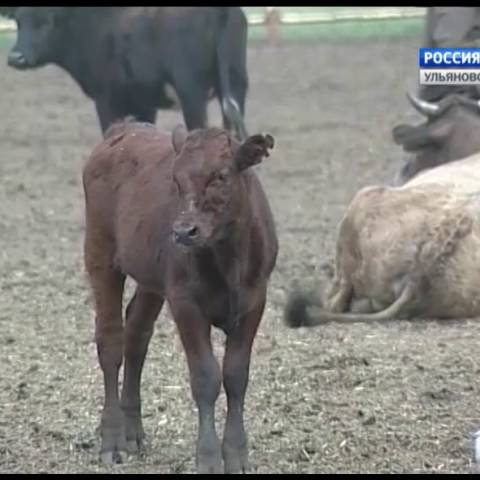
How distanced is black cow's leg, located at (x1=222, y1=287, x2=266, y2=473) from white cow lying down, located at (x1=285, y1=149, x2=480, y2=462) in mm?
2437

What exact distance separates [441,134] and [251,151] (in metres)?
5.33

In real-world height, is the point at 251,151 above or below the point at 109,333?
above

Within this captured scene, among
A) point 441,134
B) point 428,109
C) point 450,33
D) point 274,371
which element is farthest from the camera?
point 450,33

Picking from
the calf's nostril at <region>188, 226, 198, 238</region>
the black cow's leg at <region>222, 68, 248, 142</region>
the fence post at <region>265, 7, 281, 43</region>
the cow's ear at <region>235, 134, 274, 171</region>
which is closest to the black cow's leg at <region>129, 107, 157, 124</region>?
the black cow's leg at <region>222, 68, 248, 142</region>

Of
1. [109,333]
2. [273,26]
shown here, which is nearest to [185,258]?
[109,333]

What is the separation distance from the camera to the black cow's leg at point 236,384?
538 cm

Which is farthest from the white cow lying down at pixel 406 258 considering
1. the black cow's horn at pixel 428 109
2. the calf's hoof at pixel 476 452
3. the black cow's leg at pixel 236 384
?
the black cow's leg at pixel 236 384

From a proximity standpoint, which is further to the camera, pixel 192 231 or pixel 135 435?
pixel 135 435

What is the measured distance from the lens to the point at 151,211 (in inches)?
217

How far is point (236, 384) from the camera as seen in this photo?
5.39 m

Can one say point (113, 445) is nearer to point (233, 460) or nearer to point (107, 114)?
point (233, 460)

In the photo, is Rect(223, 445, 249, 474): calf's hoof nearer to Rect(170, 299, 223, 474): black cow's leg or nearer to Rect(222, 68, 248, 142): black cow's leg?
Rect(170, 299, 223, 474): black cow's leg

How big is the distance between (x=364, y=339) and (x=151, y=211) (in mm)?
2340

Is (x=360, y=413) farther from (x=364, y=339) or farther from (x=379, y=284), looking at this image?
(x=379, y=284)
